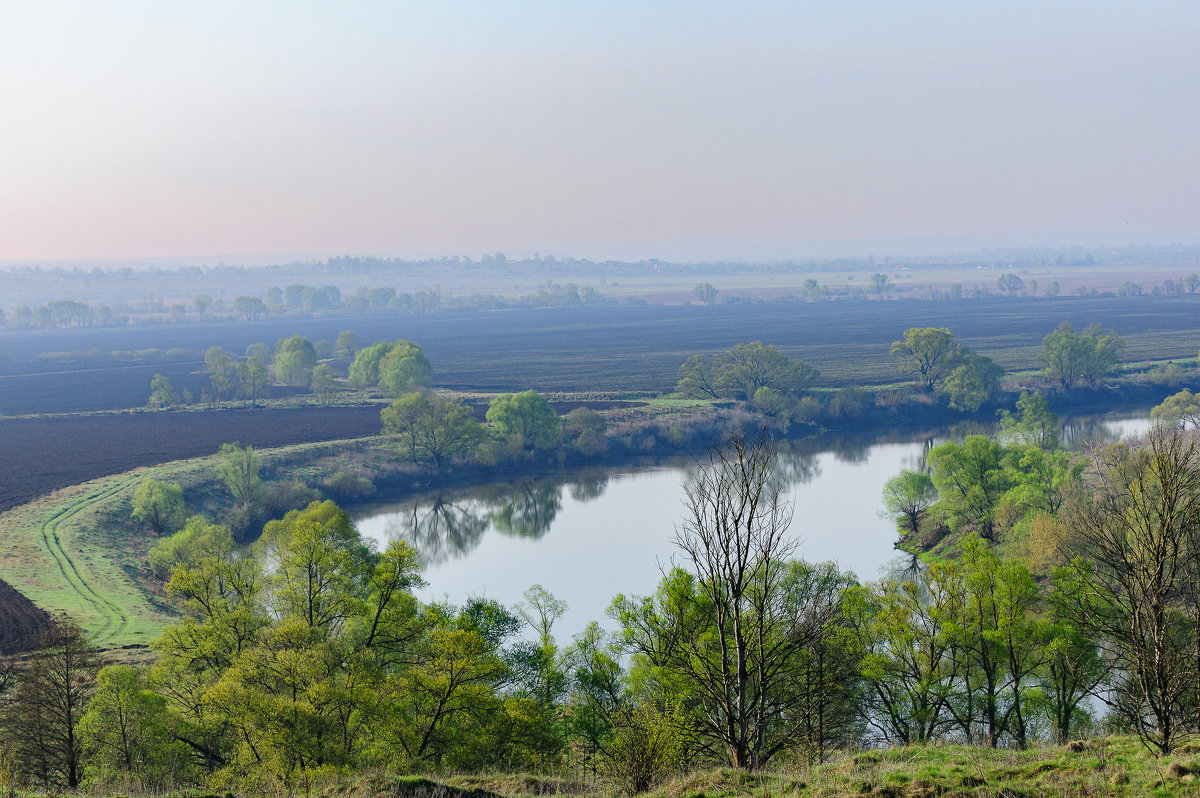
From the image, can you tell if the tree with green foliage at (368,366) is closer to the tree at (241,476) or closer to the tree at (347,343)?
the tree at (347,343)

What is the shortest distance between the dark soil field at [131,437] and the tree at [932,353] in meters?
48.8

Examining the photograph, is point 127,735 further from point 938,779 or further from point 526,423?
point 526,423

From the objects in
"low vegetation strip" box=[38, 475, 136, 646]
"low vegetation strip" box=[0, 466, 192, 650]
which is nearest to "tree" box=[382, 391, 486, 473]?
"low vegetation strip" box=[0, 466, 192, 650]

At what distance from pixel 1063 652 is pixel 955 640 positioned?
8.26ft

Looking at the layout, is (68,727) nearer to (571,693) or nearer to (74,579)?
(571,693)

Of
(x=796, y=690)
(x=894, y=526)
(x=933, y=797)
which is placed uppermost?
(x=933, y=797)

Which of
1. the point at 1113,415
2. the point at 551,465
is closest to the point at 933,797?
the point at 551,465

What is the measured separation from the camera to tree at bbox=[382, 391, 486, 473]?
65.4 metres

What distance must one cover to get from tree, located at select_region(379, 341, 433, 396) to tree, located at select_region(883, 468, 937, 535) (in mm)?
53623

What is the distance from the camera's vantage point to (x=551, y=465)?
228 ft

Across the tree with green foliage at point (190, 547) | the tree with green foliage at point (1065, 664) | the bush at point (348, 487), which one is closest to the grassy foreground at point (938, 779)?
the tree with green foliage at point (1065, 664)

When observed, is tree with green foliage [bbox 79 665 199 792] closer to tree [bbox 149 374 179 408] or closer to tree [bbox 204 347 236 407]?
tree [bbox 204 347 236 407]

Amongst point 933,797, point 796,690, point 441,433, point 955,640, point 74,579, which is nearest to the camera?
point 933,797

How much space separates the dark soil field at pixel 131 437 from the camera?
2354 inches
